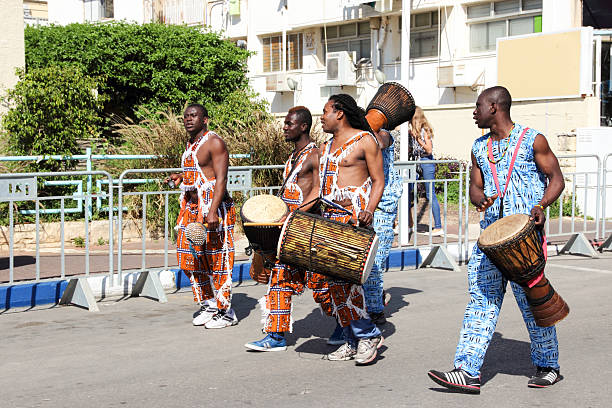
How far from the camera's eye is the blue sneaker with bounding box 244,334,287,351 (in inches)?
270

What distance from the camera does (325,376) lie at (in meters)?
6.16

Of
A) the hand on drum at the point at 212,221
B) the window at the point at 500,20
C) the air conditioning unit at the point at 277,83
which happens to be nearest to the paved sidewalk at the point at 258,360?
the hand on drum at the point at 212,221

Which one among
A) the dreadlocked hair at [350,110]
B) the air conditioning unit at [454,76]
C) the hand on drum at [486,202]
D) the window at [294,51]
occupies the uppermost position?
the window at [294,51]

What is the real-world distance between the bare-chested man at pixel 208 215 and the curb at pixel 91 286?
5.52 ft

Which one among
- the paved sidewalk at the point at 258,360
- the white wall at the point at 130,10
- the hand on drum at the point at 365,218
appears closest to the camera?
the paved sidewalk at the point at 258,360

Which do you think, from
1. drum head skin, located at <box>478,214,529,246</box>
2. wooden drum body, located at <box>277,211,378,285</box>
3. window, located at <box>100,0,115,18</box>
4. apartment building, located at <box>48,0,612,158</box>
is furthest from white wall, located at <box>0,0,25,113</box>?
window, located at <box>100,0,115,18</box>

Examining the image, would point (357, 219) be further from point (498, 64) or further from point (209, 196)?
point (498, 64)

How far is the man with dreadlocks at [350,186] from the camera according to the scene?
21.0 feet

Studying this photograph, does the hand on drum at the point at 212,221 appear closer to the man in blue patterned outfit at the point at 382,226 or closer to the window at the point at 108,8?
the man in blue patterned outfit at the point at 382,226

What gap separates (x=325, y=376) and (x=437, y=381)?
0.91 m

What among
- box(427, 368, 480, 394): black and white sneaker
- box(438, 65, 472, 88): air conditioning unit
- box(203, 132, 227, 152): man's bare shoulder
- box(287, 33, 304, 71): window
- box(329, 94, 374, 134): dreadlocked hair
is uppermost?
box(287, 33, 304, 71): window

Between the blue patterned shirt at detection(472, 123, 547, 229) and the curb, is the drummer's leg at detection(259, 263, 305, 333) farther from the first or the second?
the curb

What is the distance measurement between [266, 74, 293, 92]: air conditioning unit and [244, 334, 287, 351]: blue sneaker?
71.7ft

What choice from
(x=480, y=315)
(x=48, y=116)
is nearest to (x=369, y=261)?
(x=480, y=315)
